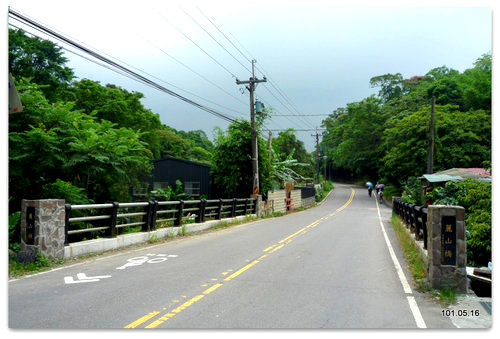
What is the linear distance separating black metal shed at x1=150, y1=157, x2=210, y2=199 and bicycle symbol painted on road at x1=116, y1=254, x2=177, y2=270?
74.0 feet

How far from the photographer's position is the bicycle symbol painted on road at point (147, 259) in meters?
8.97

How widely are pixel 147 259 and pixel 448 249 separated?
257 inches

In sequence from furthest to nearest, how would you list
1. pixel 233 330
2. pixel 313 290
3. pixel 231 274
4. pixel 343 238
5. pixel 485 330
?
pixel 343 238
pixel 231 274
pixel 313 290
pixel 485 330
pixel 233 330

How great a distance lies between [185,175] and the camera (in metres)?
34.5

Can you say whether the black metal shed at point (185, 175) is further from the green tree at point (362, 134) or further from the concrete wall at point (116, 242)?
the green tree at point (362, 134)

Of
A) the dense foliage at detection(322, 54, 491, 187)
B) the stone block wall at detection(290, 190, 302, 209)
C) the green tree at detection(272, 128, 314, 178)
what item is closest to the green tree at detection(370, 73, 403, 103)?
the dense foliage at detection(322, 54, 491, 187)

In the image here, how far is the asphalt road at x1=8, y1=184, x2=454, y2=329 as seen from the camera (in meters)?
5.35

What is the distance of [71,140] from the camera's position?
12.6 metres

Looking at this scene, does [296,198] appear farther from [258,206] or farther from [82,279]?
[82,279]

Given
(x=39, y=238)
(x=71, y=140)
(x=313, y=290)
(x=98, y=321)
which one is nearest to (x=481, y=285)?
(x=313, y=290)

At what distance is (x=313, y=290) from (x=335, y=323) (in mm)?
1618

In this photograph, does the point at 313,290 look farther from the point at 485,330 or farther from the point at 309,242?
the point at 309,242

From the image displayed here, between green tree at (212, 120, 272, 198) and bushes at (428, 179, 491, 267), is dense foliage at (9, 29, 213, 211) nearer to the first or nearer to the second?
bushes at (428, 179, 491, 267)

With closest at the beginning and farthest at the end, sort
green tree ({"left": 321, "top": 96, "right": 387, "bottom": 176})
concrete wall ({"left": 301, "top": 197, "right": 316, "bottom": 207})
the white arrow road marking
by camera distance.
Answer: the white arrow road marking
concrete wall ({"left": 301, "top": 197, "right": 316, "bottom": 207})
green tree ({"left": 321, "top": 96, "right": 387, "bottom": 176})
